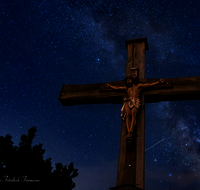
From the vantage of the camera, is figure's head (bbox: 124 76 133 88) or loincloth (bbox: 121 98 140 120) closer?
loincloth (bbox: 121 98 140 120)

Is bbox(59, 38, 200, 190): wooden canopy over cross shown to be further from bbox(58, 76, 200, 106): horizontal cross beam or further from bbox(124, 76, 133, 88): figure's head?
bbox(124, 76, 133, 88): figure's head

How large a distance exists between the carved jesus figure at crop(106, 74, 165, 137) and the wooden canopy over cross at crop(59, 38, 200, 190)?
136 millimetres

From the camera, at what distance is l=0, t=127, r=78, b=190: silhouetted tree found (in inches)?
283

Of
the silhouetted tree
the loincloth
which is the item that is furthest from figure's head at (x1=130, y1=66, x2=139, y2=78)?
the silhouetted tree

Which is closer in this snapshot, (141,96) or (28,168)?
(141,96)

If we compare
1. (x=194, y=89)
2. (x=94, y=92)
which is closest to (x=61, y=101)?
(x=94, y=92)

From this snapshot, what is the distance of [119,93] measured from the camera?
535 centimetres

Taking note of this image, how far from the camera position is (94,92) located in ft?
18.4

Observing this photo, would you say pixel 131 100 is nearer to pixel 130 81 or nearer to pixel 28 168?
pixel 130 81

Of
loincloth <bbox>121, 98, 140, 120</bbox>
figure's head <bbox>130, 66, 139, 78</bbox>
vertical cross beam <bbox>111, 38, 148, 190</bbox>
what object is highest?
figure's head <bbox>130, 66, 139, 78</bbox>

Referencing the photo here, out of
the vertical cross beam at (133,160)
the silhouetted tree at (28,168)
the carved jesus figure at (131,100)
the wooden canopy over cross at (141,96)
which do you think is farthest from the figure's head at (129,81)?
the silhouetted tree at (28,168)

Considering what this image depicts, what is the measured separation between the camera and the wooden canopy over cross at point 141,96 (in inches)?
160

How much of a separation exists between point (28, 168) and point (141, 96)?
16.7 ft

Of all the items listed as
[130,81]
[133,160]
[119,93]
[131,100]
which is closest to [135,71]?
[130,81]
